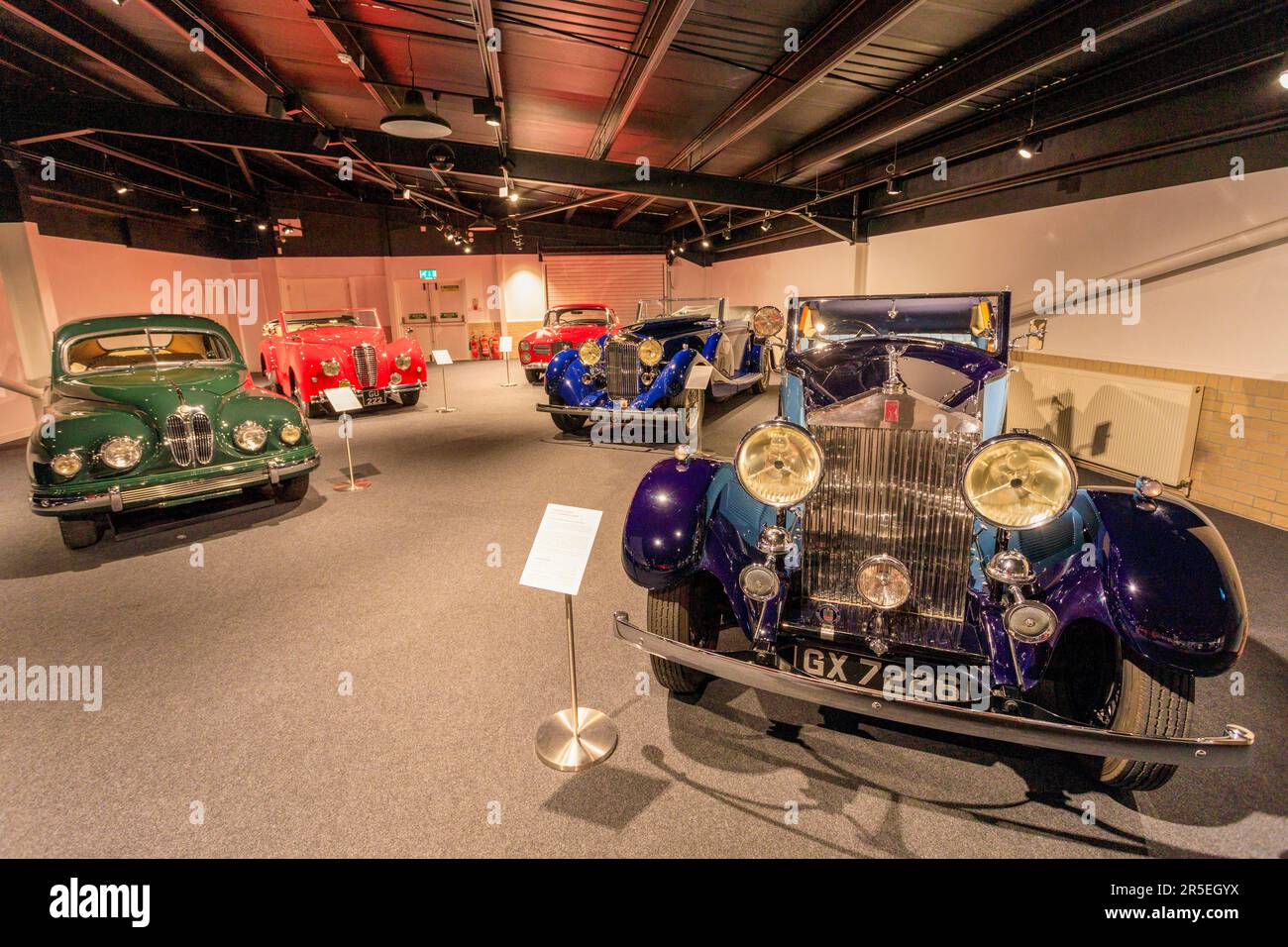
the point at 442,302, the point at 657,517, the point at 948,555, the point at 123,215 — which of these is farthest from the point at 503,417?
the point at 442,302

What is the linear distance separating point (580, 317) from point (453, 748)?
1141 cm

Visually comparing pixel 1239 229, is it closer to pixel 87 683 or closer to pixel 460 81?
pixel 460 81

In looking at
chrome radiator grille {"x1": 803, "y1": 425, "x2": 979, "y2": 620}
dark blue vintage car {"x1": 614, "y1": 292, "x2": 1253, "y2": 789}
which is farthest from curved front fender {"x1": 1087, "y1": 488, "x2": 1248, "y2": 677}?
chrome radiator grille {"x1": 803, "y1": 425, "x2": 979, "y2": 620}

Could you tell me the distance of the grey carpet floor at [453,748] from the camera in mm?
1931

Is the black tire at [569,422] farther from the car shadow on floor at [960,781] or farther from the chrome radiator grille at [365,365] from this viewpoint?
the car shadow on floor at [960,781]

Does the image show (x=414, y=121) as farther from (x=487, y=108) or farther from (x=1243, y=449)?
(x=1243, y=449)

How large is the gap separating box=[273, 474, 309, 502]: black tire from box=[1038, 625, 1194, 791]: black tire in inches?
207

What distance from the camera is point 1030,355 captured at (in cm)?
692

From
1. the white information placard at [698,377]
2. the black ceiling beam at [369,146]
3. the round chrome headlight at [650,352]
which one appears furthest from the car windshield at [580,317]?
the white information placard at [698,377]

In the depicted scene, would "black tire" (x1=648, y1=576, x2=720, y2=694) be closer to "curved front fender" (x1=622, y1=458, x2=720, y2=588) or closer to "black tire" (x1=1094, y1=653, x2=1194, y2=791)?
"curved front fender" (x1=622, y1=458, x2=720, y2=588)

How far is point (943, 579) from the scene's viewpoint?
2115 mm

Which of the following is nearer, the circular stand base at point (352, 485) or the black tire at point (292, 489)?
the black tire at point (292, 489)

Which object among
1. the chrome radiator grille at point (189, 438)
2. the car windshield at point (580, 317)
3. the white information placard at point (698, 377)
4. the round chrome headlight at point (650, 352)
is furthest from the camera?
the car windshield at point (580, 317)

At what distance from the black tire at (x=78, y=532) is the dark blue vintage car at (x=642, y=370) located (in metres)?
4.11
